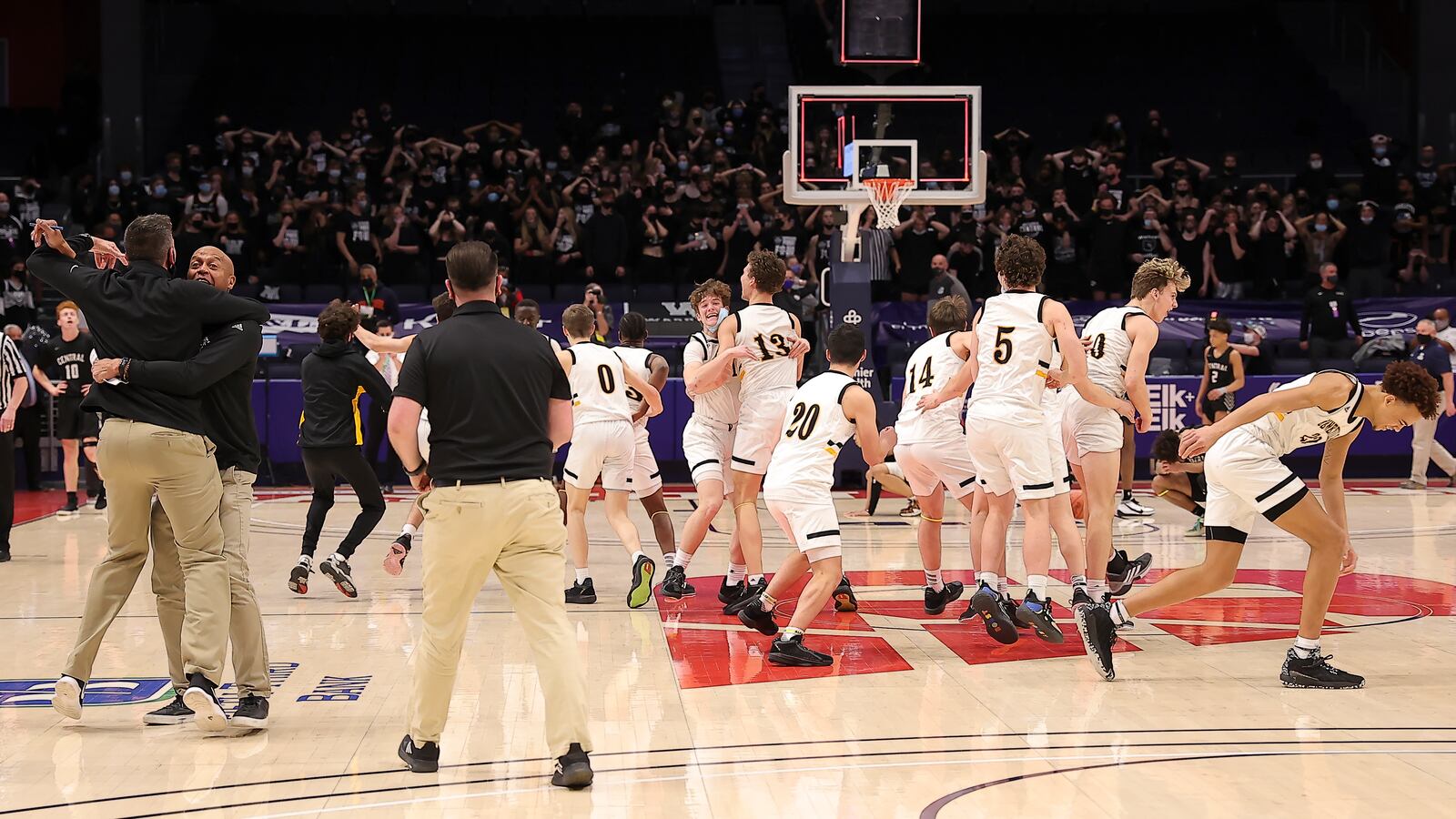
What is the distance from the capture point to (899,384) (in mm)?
16781

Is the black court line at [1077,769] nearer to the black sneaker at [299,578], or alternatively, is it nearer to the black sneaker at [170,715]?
the black sneaker at [170,715]

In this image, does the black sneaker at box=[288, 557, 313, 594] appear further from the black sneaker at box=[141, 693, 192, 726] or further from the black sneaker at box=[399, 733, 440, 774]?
the black sneaker at box=[399, 733, 440, 774]

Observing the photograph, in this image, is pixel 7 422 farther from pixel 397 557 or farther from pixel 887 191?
pixel 887 191

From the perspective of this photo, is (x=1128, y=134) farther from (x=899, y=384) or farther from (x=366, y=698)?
(x=366, y=698)

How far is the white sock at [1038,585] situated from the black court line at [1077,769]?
206 cm

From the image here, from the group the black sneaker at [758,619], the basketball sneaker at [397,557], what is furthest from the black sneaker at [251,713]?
the black sneaker at [758,619]

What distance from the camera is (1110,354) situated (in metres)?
8.67

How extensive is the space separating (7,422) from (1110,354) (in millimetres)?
8015

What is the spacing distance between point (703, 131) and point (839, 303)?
6748mm

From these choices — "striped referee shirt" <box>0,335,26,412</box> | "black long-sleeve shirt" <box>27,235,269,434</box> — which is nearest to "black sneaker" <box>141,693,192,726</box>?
"black long-sleeve shirt" <box>27,235,269,434</box>

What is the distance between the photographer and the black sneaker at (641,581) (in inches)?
342

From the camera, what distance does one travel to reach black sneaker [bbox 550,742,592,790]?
16.8ft

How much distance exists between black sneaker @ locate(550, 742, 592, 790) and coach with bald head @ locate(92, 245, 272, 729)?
1534 millimetres

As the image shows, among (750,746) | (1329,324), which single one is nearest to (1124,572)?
(750,746)
